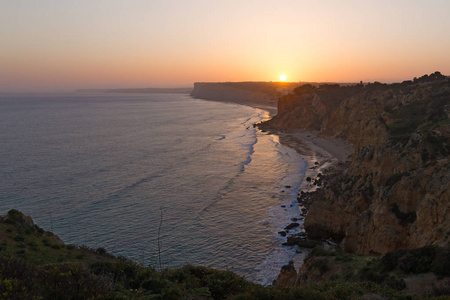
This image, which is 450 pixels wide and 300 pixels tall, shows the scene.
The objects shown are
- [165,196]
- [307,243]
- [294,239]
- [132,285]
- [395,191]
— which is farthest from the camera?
[165,196]

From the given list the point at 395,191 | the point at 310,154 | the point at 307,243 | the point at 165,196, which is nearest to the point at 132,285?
the point at 395,191

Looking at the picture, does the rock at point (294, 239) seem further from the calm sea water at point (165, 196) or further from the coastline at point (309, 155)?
the calm sea water at point (165, 196)

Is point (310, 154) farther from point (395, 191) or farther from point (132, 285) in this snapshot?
point (132, 285)

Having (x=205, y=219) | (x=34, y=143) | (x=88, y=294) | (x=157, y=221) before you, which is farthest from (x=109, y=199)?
(x=34, y=143)

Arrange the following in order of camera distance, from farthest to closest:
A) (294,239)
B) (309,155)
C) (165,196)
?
(309,155), (165,196), (294,239)

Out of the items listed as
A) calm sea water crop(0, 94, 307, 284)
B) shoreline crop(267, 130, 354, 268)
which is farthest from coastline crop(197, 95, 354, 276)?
calm sea water crop(0, 94, 307, 284)

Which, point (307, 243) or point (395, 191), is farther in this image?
point (307, 243)

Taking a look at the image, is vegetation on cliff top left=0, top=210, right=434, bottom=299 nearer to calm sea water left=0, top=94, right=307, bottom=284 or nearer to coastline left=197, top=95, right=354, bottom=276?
calm sea water left=0, top=94, right=307, bottom=284

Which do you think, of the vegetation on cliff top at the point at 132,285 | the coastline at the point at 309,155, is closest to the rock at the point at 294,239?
the coastline at the point at 309,155
